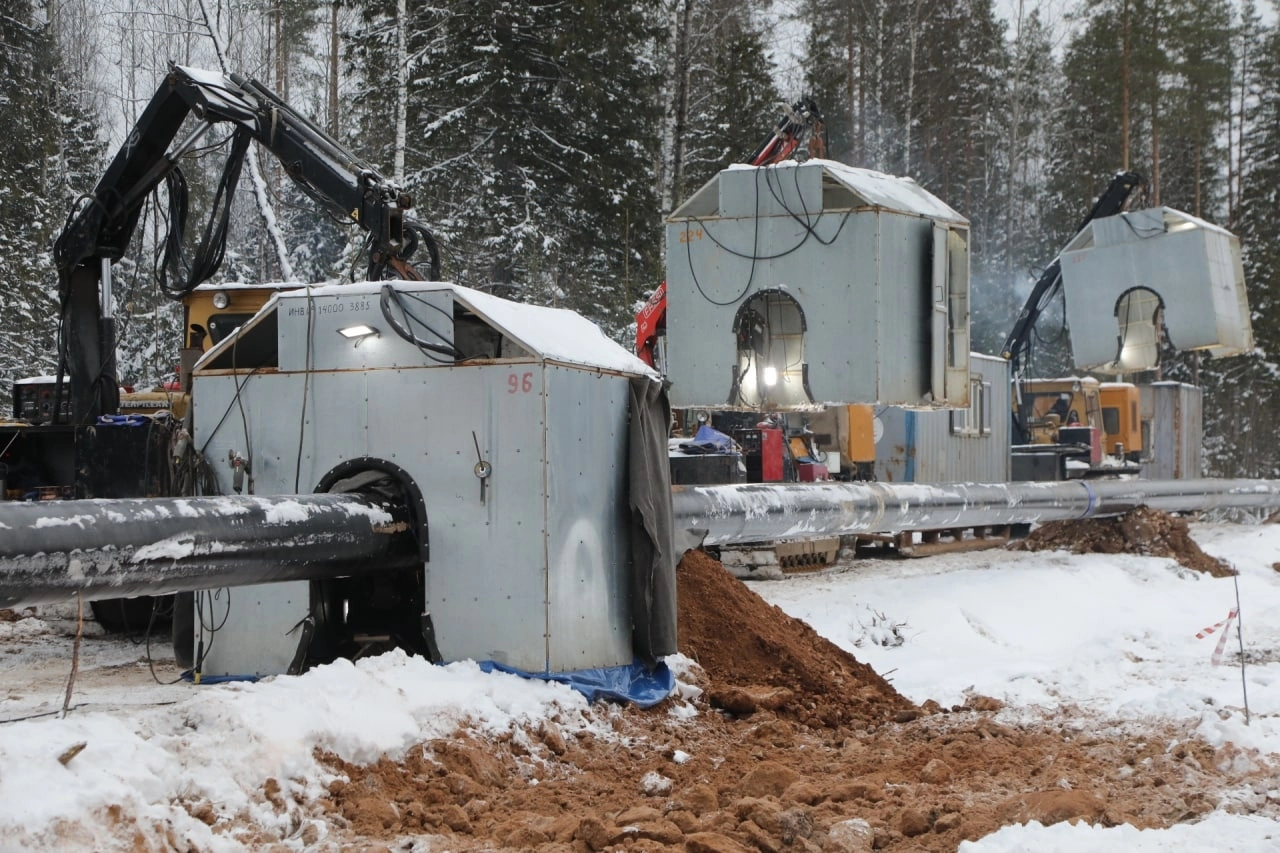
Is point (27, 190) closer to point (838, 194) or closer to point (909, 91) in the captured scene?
point (838, 194)

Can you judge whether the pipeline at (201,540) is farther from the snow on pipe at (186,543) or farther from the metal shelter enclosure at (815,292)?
the metal shelter enclosure at (815,292)

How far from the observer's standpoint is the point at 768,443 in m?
17.2

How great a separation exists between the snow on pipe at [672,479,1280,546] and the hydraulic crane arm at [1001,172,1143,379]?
5396mm

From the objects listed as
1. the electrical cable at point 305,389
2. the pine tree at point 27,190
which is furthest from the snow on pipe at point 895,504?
the pine tree at point 27,190

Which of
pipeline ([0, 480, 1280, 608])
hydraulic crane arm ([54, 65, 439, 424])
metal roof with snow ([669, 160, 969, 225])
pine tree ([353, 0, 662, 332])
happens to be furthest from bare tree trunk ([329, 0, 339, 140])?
pipeline ([0, 480, 1280, 608])

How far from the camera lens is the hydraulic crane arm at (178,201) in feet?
40.3

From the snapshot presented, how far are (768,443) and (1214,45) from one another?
27.5 meters

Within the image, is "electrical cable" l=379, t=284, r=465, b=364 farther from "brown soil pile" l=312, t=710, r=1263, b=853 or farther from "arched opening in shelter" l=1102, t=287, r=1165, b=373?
"arched opening in shelter" l=1102, t=287, r=1165, b=373

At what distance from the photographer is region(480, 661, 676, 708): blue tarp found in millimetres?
7129

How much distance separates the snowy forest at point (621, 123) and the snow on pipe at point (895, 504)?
6.40m

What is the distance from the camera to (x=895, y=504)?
45.8 feet

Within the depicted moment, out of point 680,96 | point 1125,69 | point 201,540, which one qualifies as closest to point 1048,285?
point 680,96

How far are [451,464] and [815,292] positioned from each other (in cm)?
918

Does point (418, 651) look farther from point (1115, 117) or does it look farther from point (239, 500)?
point (1115, 117)
